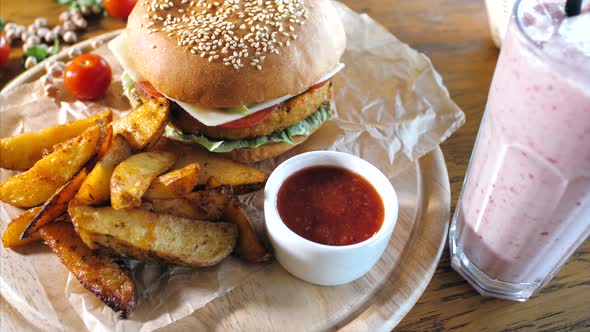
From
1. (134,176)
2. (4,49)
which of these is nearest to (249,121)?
(134,176)

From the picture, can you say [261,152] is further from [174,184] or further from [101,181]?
[101,181]

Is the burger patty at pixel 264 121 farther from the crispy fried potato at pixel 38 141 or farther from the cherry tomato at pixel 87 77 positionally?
the cherry tomato at pixel 87 77

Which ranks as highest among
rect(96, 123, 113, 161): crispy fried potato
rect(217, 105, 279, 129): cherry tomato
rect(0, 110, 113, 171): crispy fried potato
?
rect(96, 123, 113, 161): crispy fried potato

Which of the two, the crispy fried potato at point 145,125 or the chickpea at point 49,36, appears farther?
the chickpea at point 49,36

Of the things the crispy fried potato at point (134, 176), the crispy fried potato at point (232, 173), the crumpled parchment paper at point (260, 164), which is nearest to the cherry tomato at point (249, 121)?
the crispy fried potato at point (232, 173)

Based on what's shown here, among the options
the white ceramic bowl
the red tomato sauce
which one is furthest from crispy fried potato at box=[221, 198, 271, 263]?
the red tomato sauce

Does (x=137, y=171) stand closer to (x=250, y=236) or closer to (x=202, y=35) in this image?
(x=250, y=236)

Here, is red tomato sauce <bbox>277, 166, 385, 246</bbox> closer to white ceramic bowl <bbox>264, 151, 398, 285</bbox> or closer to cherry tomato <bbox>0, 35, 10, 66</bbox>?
white ceramic bowl <bbox>264, 151, 398, 285</bbox>

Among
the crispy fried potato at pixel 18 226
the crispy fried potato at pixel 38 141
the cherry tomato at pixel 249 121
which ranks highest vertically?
the crispy fried potato at pixel 38 141

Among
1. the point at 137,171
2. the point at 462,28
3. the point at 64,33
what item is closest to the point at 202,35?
the point at 137,171
